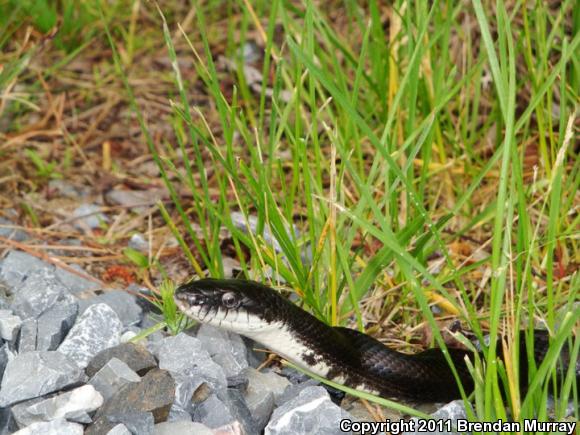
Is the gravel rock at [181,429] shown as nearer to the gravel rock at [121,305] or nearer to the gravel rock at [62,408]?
the gravel rock at [62,408]

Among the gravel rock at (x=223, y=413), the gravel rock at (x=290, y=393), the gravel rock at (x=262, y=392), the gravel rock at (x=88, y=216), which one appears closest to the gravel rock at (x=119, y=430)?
the gravel rock at (x=223, y=413)

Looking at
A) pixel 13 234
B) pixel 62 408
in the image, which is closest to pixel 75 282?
pixel 13 234

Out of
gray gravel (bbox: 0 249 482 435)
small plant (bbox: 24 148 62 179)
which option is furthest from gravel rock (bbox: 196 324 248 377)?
small plant (bbox: 24 148 62 179)

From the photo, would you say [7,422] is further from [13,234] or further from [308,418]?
[13,234]

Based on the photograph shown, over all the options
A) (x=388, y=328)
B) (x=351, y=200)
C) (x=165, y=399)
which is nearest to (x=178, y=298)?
(x=165, y=399)

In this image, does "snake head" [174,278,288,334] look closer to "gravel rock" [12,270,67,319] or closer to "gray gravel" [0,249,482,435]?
"gray gravel" [0,249,482,435]

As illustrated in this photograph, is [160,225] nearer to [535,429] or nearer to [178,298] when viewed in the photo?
[178,298]
